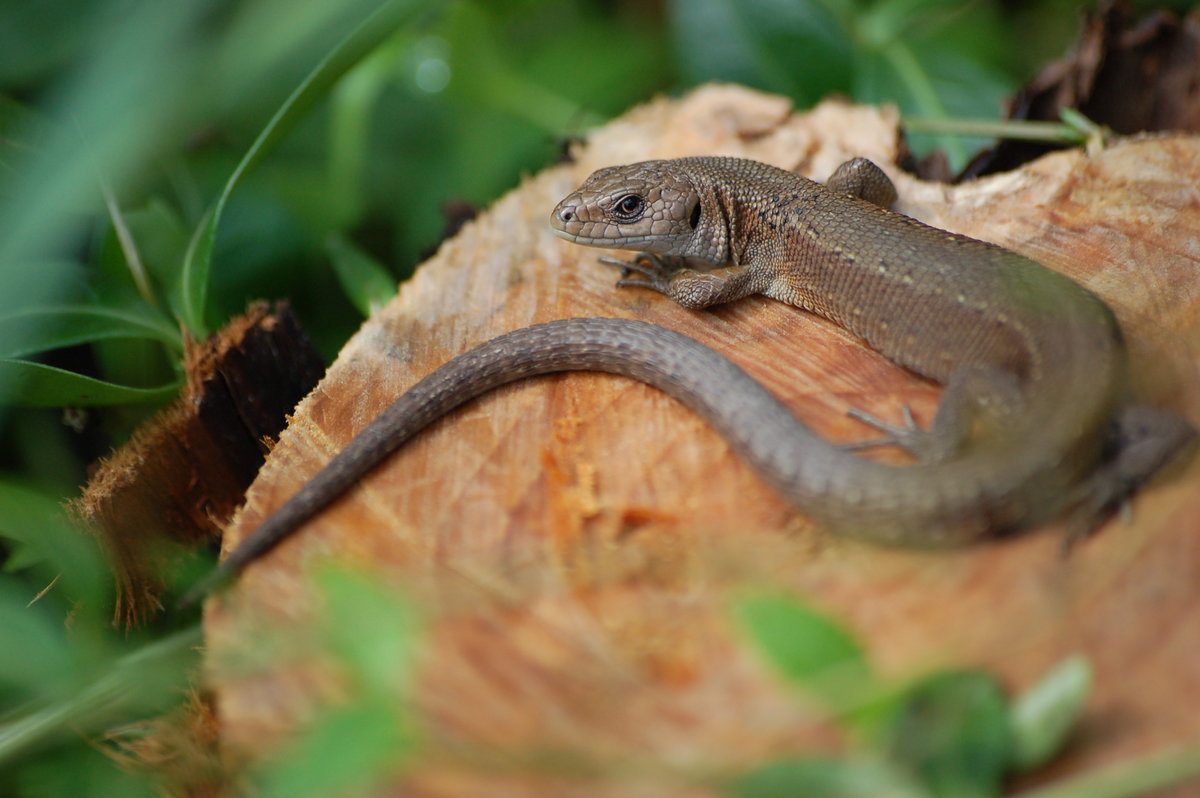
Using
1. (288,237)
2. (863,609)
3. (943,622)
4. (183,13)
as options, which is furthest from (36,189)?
(288,237)

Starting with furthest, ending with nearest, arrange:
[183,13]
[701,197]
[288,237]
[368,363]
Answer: [288,237] < [701,197] < [368,363] < [183,13]

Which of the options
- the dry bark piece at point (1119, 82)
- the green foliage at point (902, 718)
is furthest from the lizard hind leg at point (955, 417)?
the dry bark piece at point (1119, 82)

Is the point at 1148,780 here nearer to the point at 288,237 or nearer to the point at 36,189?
the point at 36,189

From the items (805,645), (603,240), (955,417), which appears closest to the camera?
(805,645)

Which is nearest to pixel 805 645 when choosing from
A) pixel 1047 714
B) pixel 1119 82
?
pixel 1047 714

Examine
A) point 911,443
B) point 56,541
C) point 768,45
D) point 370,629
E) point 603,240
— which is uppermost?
point 768,45

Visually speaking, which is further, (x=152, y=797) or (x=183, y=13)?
(x=152, y=797)

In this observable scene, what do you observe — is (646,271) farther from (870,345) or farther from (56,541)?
(56,541)
